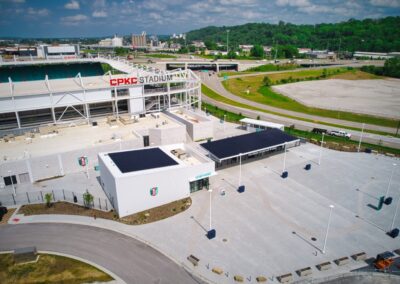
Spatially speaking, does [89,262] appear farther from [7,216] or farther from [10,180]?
[10,180]

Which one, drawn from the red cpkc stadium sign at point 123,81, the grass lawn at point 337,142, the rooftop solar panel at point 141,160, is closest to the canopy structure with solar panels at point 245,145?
the rooftop solar panel at point 141,160

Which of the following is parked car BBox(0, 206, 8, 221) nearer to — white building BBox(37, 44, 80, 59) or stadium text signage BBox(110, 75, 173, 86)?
stadium text signage BBox(110, 75, 173, 86)

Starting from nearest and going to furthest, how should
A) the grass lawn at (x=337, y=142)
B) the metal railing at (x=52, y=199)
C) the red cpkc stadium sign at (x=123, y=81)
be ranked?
the metal railing at (x=52, y=199), the grass lawn at (x=337, y=142), the red cpkc stadium sign at (x=123, y=81)

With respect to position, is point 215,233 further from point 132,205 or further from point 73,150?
point 73,150

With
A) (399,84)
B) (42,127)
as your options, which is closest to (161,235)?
(42,127)

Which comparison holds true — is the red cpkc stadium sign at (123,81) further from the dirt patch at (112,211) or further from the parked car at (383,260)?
the parked car at (383,260)

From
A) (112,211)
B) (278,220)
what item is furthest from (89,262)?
(278,220)

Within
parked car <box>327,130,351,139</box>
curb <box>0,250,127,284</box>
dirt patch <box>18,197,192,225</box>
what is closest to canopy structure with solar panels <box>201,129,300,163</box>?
dirt patch <box>18,197,192,225</box>
